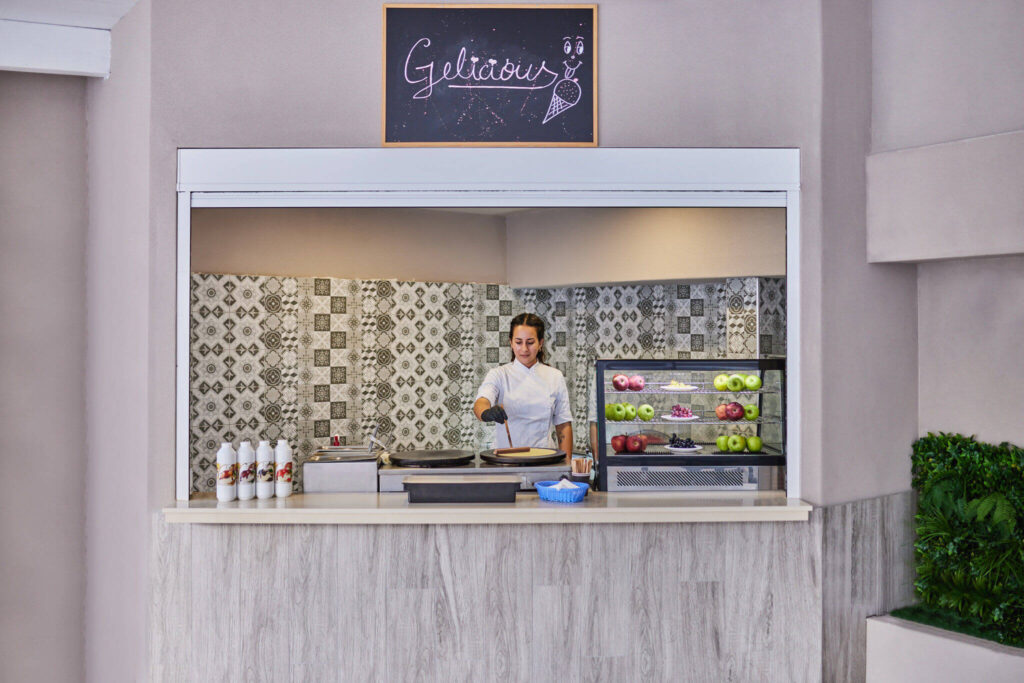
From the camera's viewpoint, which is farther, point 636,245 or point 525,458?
point 636,245

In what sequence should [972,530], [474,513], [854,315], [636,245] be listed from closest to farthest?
[474,513]
[972,530]
[854,315]
[636,245]

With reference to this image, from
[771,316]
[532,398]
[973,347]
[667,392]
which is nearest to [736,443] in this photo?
[667,392]

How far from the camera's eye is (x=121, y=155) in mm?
3275

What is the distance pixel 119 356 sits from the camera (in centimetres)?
327

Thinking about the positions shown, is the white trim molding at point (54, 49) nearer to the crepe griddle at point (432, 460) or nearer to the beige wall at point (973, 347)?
the crepe griddle at point (432, 460)

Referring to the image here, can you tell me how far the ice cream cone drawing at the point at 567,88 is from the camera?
3223mm

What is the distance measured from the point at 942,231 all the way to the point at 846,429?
87cm

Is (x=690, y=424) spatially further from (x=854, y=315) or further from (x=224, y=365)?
(x=224, y=365)

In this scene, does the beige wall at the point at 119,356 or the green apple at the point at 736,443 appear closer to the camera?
the beige wall at the point at 119,356

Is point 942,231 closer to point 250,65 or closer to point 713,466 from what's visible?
point 713,466

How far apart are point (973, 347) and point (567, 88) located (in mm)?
2060

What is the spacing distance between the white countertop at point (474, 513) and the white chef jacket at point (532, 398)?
1587 millimetres

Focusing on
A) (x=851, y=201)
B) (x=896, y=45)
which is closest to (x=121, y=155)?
(x=851, y=201)

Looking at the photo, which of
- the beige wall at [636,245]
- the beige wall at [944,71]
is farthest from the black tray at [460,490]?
the beige wall at [944,71]
